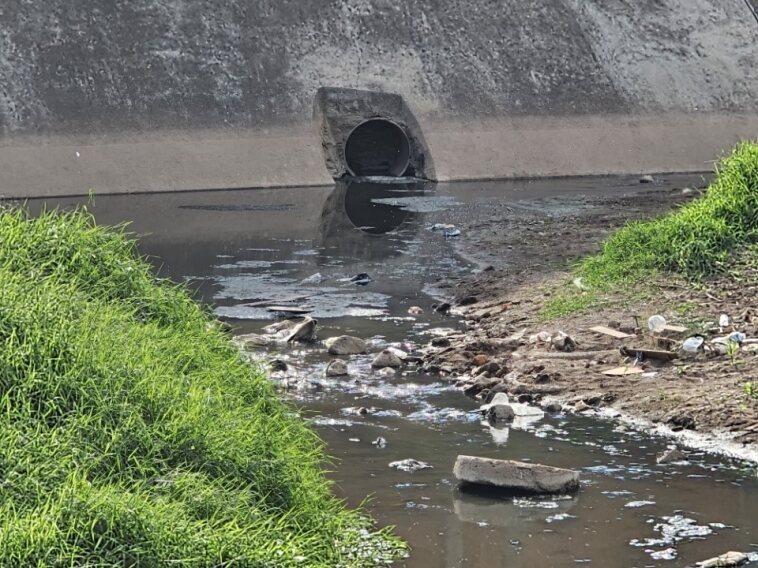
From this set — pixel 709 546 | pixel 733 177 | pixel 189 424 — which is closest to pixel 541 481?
pixel 709 546

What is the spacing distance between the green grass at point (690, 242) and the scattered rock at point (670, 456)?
3.32 metres

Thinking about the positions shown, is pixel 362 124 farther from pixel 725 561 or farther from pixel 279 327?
pixel 725 561

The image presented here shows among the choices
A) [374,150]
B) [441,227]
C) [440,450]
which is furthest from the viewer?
[374,150]

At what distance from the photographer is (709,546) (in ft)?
18.0

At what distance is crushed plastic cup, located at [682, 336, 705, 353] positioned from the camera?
8.41 m

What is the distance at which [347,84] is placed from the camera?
23359 mm

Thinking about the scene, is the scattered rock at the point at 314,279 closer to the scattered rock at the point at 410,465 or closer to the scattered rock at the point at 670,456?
the scattered rock at the point at 410,465

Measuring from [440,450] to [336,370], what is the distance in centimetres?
190

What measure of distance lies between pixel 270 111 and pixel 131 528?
18.5m

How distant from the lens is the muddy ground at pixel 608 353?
749cm

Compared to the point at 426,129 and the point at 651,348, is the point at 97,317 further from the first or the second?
the point at 426,129

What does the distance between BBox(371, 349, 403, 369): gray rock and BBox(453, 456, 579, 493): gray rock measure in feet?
8.54

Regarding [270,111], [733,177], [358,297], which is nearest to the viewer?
[733,177]

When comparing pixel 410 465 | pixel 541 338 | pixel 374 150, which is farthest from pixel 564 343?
pixel 374 150
